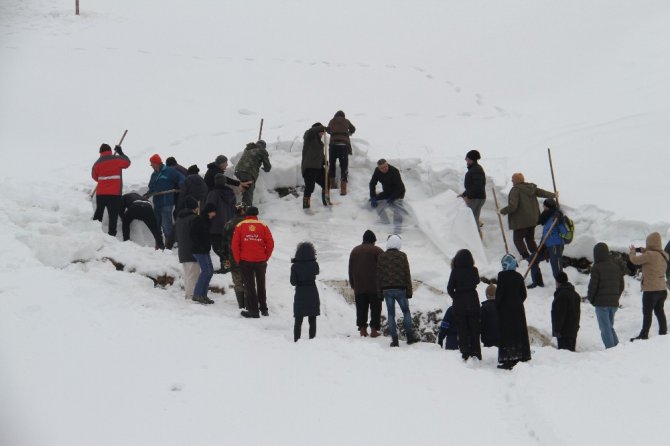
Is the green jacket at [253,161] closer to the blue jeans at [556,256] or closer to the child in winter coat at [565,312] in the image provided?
the blue jeans at [556,256]

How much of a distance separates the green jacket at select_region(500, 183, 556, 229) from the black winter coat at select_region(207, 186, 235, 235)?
468 cm

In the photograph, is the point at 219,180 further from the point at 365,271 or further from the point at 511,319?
the point at 511,319

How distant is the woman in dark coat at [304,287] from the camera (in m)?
9.92

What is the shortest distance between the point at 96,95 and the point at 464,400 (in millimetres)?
15393

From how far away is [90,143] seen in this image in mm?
17344

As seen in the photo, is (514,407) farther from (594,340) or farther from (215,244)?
(215,244)

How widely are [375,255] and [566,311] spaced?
270cm

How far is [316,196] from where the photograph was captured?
15422mm

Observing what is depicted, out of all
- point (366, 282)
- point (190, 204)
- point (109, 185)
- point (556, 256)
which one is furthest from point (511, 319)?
point (109, 185)

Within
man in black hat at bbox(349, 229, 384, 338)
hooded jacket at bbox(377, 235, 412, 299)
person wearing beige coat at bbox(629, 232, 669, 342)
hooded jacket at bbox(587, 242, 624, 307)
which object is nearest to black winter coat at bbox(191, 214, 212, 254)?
man in black hat at bbox(349, 229, 384, 338)

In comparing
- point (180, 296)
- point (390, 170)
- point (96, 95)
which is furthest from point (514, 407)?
point (96, 95)

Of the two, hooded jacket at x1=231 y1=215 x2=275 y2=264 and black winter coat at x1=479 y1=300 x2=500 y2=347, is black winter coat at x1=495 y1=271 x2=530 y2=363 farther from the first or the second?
hooded jacket at x1=231 y1=215 x2=275 y2=264

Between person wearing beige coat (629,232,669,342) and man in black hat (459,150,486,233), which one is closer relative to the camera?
person wearing beige coat (629,232,669,342)

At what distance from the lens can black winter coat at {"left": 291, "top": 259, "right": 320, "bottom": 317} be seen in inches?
390
